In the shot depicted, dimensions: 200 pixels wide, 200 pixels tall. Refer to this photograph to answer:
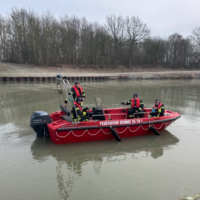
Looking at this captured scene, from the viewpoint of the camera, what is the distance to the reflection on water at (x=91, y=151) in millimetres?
4289

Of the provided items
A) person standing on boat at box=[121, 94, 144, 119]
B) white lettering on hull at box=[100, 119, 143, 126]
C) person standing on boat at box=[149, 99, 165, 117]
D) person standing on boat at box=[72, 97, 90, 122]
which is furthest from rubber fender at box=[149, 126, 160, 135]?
person standing on boat at box=[72, 97, 90, 122]

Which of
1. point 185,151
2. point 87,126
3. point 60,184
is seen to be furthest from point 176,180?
point 87,126

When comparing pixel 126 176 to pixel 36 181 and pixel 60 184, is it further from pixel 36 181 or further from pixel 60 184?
pixel 36 181

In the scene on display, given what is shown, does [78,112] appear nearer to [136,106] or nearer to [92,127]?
[92,127]

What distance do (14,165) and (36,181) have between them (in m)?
0.90

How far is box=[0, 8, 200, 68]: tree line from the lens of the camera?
31516 millimetres

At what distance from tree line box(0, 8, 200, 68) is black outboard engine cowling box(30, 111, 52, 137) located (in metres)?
28.6

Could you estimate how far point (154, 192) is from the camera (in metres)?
3.51

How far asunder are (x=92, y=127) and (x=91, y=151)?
72cm

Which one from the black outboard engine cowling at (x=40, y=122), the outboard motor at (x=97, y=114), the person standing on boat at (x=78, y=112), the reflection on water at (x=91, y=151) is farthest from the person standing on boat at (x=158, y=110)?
the black outboard engine cowling at (x=40, y=122)

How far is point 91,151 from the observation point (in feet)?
17.2

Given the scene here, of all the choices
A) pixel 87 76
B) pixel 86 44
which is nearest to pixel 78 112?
pixel 87 76

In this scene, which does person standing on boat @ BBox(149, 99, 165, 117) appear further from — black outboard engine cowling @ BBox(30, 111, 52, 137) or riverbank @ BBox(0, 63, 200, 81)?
riverbank @ BBox(0, 63, 200, 81)

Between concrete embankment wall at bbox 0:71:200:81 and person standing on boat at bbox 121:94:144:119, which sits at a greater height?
concrete embankment wall at bbox 0:71:200:81
